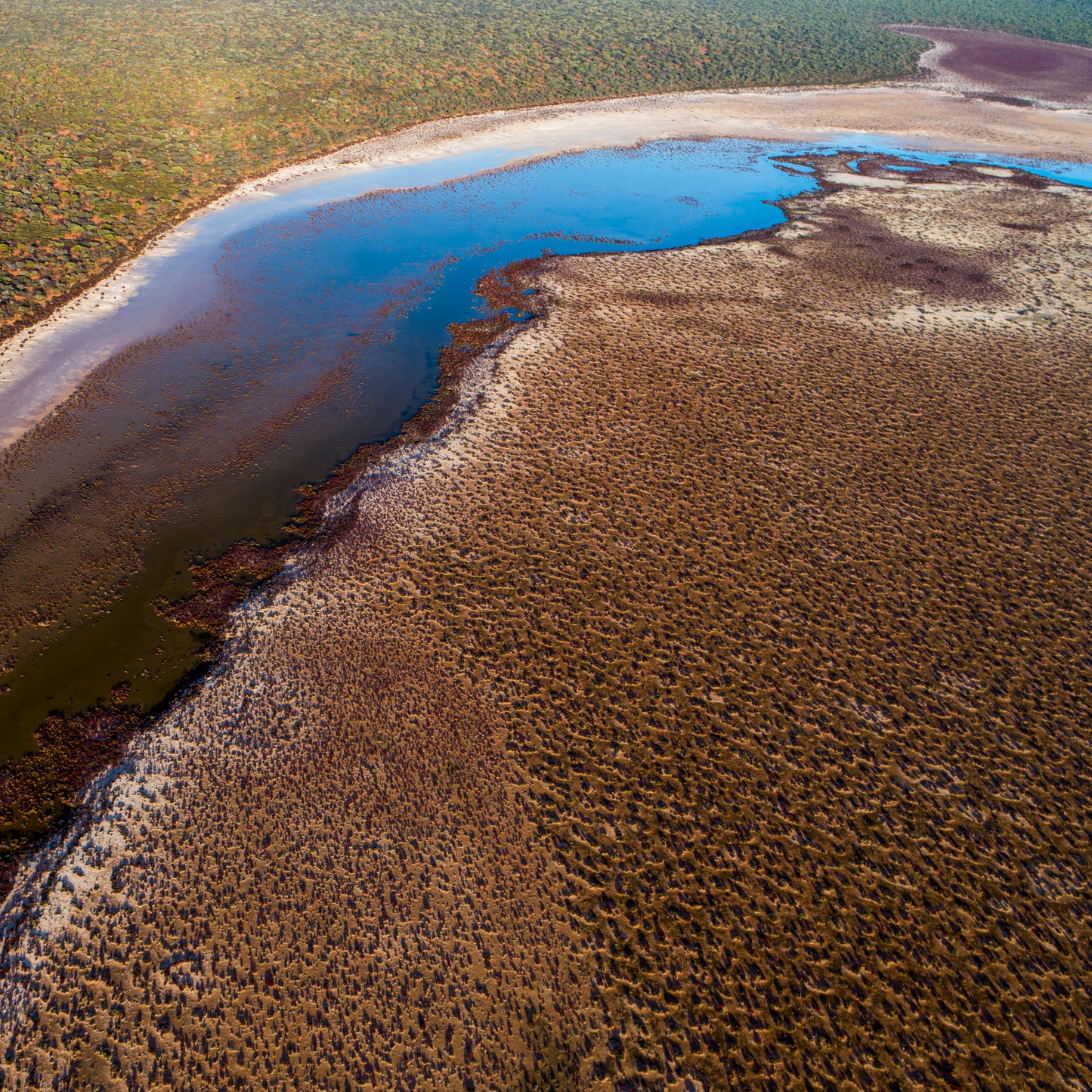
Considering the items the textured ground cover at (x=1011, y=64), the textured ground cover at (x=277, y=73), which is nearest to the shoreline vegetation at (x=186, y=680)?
the textured ground cover at (x=277, y=73)

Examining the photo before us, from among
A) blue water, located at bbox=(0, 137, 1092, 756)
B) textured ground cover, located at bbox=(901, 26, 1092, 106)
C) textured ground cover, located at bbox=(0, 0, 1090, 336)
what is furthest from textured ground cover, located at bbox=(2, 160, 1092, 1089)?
textured ground cover, located at bbox=(901, 26, 1092, 106)

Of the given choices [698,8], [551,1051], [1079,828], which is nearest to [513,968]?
[551,1051]

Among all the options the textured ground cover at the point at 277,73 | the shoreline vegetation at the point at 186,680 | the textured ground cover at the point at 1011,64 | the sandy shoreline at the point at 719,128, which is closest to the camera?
the shoreline vegetation at the point at 186,680

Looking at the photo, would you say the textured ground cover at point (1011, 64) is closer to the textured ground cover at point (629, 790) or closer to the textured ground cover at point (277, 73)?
the textured ground cover at point (277, 73)

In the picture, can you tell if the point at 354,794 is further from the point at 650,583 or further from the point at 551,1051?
the point at 650,583

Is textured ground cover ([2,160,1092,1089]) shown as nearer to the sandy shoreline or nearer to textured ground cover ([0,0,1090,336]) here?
textured ground cover ([0,0,1090,336])

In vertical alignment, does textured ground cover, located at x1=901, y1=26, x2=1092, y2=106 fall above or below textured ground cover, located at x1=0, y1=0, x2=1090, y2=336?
below
